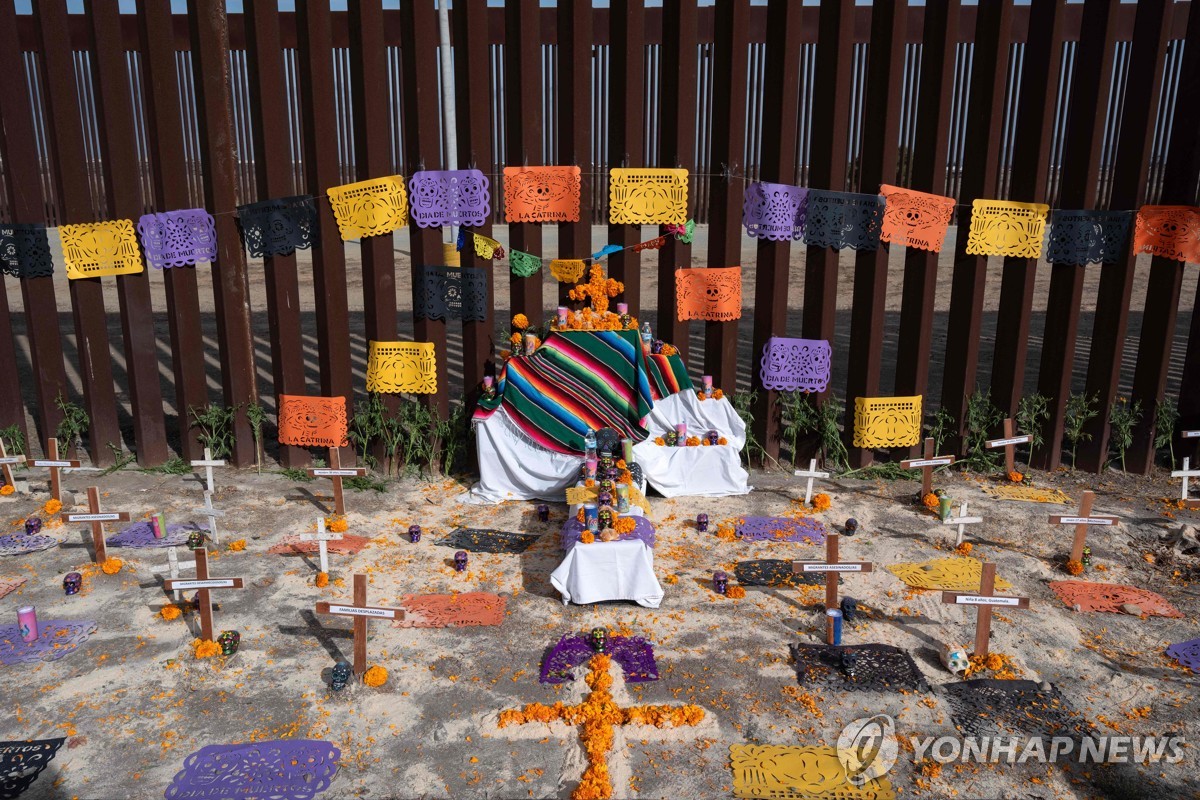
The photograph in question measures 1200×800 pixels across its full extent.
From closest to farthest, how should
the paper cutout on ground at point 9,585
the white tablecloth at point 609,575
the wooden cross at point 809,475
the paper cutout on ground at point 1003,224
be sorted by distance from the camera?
1. the white tablecloth at point 609,575
2. the paper cutout on ground at point 9,585
3. the wooden cross at point 809,475
4. the paper cutout on ground at point 1003,224

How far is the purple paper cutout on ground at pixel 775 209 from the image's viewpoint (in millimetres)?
8953

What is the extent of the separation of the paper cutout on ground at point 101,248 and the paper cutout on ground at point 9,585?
3.38 meters

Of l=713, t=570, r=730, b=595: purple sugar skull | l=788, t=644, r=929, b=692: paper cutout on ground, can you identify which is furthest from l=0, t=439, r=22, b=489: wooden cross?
l=788, t=644, r=929, b=692: paper cutout on ground

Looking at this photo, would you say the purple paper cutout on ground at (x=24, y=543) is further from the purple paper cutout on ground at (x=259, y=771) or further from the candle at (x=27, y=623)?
the purple paper cutout on ground at (x=259, y=771)

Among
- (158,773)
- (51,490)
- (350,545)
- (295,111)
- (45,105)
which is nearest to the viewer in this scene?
(158,773)

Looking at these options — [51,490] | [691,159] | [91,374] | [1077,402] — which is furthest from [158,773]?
[1077,402]

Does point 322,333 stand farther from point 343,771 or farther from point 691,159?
point 343,771

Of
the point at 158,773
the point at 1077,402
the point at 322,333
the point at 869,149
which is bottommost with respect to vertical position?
the point at 158,773

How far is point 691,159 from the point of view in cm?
899

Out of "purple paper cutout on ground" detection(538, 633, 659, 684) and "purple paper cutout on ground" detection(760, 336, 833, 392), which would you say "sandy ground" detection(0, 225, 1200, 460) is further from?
"purple paper cutout on ground" detection(538, 633, 659, 684)

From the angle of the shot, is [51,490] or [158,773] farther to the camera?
[51,490]

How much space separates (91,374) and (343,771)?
654cm

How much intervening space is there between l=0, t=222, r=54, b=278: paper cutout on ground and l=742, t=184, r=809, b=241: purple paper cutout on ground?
23.4 feet

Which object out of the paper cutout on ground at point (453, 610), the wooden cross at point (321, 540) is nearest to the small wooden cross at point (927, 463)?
the paper cutout on ground at point (453, 610)
